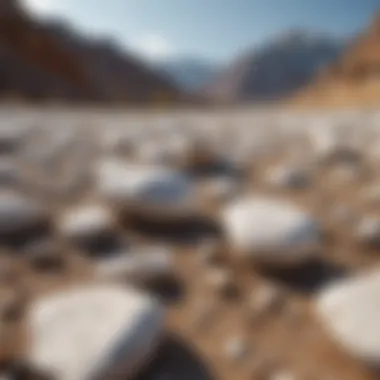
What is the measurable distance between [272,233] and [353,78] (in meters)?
10.7

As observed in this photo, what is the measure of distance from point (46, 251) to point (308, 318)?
12.6 inches

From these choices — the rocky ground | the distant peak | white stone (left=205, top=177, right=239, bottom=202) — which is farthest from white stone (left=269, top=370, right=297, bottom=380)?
the distant peak

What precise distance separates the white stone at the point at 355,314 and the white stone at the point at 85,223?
0.96 ft

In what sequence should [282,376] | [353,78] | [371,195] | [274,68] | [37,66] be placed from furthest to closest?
[274,68]
[37,66]
[353,78]
[371,195]
[282,376]

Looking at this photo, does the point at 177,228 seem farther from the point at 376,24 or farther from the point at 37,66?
the point at 376,24

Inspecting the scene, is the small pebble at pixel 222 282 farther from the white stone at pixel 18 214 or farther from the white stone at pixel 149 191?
the white stone at pixel 18 214

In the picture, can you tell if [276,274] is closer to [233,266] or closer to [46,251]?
[233,266]

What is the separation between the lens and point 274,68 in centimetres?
4578

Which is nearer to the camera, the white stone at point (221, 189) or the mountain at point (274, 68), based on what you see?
the white stone at point (221, 189)

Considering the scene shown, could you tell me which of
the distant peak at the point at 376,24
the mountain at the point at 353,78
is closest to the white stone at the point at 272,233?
the mountain at the point at 353,78

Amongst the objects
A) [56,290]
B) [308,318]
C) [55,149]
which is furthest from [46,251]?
[55,149]

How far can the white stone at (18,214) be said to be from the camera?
683mm

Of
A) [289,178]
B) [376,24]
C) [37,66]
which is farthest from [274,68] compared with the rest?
[289,178]

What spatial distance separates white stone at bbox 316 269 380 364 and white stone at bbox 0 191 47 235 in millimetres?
380
